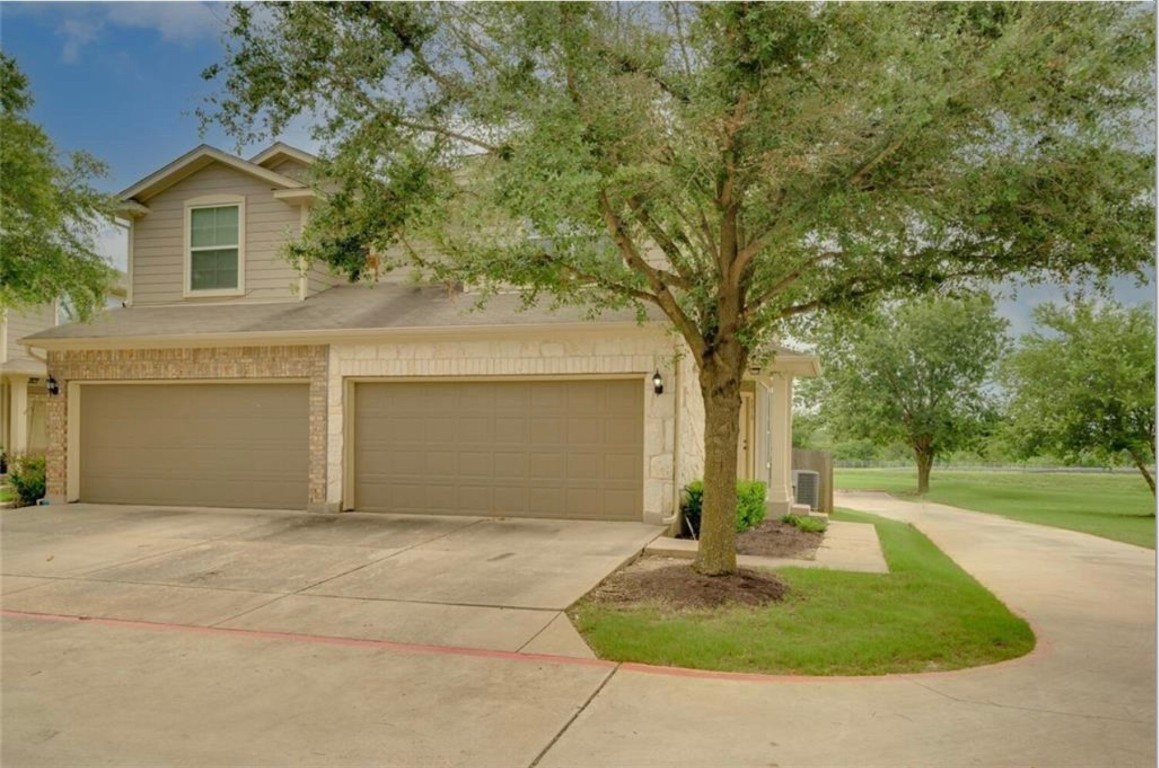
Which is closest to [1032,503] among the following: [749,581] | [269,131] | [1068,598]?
[1068,598]

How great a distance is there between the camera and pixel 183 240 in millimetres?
14375

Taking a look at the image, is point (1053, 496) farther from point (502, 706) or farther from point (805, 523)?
point (502, 706)

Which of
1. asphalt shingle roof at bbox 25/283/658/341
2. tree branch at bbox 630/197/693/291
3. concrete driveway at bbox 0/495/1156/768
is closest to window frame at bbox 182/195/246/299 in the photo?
asphalt shingle roof at bbox 25/283/658/341

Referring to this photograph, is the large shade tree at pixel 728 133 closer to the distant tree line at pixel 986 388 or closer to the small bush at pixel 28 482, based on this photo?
the distant tree line at pixel 986 388

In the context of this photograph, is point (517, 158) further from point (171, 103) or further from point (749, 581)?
point (749, 581)

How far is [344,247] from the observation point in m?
7.45

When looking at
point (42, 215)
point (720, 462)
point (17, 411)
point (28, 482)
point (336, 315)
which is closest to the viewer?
point (720, 462)

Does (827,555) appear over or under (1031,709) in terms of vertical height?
under

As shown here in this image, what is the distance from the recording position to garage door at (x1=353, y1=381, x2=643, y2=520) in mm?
11719

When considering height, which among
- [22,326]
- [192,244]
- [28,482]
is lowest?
→ [28,482]

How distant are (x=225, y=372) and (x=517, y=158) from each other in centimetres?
916

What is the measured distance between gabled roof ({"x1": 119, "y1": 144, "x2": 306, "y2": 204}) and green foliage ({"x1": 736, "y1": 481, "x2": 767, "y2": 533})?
29.8 ft

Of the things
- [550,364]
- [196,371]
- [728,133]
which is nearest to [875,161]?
[728,133]

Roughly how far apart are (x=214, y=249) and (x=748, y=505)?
33.7ft
